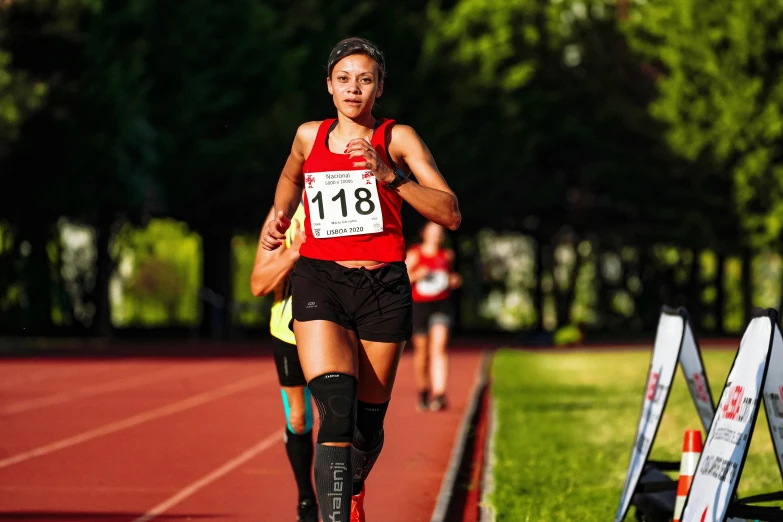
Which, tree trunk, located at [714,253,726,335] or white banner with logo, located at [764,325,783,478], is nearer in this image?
white banner with logo, located at [764,325,783,478]

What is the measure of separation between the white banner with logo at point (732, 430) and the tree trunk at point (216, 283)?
121 ft

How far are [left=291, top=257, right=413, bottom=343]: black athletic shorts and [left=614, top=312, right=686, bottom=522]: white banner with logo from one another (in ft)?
6.62

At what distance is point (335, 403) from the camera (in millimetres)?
→ 6594

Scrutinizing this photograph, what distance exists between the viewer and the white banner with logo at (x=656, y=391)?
8289 mm

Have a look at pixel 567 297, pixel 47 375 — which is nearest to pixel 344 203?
pixel 47 375

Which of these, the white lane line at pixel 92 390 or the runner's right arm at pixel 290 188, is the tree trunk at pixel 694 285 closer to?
the white lane line at pixel 92 390

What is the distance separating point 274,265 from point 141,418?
9.14 meters

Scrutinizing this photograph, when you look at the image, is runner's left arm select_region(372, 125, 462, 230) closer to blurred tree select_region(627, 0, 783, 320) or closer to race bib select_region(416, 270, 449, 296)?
race bib select_region(416, 270, 449, 296)

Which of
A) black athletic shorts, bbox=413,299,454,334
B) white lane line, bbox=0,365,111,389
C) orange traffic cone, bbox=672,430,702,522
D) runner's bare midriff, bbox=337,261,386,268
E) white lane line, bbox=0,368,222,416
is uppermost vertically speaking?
runner's bare midriff, bbox=337,261,386,268

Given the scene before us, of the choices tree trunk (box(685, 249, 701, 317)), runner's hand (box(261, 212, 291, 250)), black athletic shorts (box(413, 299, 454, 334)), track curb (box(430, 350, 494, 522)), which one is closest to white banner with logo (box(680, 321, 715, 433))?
track curb (box(430, 350, 494, 522))

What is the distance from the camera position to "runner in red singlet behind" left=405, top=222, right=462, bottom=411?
57.0 ft

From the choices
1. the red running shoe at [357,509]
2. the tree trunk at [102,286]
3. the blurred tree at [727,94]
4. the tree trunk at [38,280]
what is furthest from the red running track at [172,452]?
the blurred tree at [727,94]

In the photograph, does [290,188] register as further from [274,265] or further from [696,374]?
[696,374]

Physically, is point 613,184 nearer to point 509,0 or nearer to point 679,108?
point 679,108
